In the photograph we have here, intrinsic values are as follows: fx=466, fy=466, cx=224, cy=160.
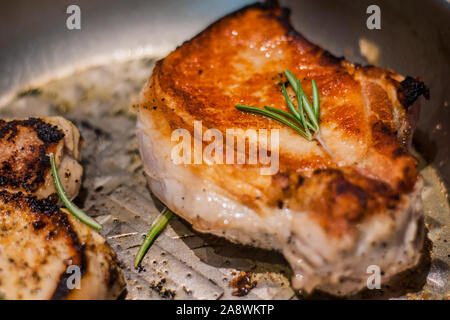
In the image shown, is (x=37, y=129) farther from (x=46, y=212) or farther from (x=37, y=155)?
(x=46, y=212)

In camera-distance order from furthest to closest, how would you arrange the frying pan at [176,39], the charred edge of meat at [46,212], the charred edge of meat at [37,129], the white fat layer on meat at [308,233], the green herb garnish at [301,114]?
the frying pan at [176,39], the charred edge of meat at [37,129], the green herb garnish at [301,114], the charred edge of meat at [46,212], the white fat layer on meat at [308,233]

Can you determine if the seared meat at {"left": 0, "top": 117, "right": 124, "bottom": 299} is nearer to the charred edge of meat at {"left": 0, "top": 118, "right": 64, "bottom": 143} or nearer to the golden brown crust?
the charred edge of meat at {"left": 0, "top": 118, "right": 64, "bottom": 143}

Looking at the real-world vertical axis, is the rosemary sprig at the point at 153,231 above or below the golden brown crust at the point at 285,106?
below

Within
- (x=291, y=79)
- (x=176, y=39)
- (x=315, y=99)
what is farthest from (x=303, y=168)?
(x=176, y=39)

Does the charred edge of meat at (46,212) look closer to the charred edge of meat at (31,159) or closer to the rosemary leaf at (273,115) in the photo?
the charred edge of meat at (31,159)

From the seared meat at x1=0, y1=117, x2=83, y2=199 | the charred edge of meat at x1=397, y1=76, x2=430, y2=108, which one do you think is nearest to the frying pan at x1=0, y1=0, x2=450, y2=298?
the seared meat at x1=0, y1=117, x2=83, y2=199

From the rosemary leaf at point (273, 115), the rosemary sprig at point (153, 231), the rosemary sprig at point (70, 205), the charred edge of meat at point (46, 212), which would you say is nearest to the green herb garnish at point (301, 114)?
the rosemary leaf at point (273, 115)
